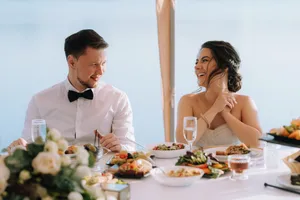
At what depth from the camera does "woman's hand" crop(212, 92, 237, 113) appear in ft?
10.6

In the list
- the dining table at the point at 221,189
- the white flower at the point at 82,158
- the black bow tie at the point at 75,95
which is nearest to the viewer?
the white flower at the point at 82,158

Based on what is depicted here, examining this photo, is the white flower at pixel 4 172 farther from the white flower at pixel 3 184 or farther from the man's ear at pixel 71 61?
the man's ear at pixel 71 61

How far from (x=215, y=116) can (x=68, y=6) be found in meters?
4.68

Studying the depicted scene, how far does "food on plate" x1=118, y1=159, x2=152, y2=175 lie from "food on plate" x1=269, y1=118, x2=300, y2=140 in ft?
2.17

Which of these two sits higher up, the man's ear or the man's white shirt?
the man's ear

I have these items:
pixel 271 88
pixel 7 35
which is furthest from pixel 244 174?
pixel 7 35

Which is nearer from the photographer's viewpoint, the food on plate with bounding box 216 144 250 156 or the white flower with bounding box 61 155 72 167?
the white flower with bounding box 61 155 72 167

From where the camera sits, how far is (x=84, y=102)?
3.38 metres

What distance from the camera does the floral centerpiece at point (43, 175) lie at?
124cm

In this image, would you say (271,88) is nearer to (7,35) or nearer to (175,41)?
(175,41)

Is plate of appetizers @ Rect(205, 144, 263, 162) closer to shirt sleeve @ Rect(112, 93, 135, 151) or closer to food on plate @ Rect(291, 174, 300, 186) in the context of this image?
food on plate @ Rect(291, 174, 300, 186)

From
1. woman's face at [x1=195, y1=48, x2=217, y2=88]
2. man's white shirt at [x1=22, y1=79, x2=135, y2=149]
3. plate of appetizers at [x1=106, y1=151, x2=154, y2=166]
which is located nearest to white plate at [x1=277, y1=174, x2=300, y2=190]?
plate of appetizers at [x1=106, y1=151, x2=154, y2=166]

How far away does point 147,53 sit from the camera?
7.36m

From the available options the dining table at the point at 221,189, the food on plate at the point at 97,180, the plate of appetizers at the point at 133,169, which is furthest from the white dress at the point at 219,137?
the food on plate at the point at 97,180
